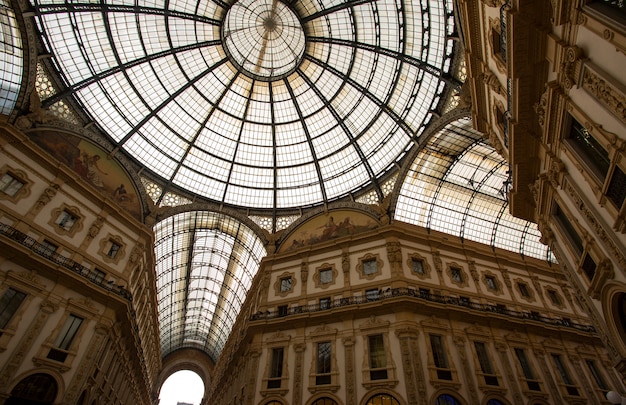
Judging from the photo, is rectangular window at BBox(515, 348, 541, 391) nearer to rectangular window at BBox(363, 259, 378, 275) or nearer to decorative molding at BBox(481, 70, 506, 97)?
rectangular window at BBox(363, 259, 378, 275)

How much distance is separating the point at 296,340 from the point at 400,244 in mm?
11656

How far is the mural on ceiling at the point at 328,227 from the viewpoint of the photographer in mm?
33406

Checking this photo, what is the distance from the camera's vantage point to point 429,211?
35281 mm

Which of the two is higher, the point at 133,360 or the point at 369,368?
the point at 133,360

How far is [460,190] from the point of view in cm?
3594

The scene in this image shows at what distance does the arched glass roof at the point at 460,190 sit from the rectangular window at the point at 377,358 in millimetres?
13292

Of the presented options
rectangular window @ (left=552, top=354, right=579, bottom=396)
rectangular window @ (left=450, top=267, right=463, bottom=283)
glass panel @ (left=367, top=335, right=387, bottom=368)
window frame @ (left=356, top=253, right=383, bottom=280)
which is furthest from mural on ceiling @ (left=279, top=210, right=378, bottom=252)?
rectangular window @ (left=552, top=354, right=579, bottom=396)

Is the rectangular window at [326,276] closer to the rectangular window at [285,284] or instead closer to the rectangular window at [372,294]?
the rectangular window at [285,284]

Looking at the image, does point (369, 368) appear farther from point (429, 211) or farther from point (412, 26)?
point (412, 26)

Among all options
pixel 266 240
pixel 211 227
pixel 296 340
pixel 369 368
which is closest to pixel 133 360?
pixel 211 227

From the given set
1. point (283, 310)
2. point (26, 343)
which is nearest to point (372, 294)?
point (283, 310)

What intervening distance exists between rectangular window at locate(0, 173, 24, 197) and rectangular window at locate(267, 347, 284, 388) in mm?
21314

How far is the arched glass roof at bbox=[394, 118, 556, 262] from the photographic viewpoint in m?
32.9

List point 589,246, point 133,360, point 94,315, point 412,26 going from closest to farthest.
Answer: point 589,246
point 94,315
point 412,26
point 133,360
